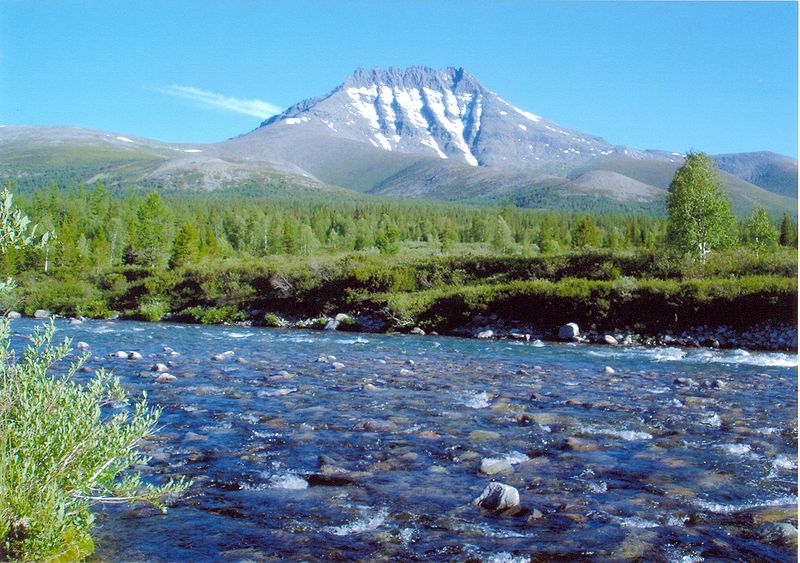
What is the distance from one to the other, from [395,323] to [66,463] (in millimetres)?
30124

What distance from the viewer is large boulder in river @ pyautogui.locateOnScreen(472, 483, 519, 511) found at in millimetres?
6203

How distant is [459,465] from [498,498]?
55.7 inches

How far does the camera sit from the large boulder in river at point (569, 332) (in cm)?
2891

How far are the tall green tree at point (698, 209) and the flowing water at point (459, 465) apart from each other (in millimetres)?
28277

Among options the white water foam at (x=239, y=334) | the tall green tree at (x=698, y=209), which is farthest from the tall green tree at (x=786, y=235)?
the white water foam at (x=239, y=334)

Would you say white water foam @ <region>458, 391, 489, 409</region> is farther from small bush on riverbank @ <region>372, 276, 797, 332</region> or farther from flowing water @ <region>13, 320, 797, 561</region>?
small bush on riverbank @ <region>372, 276, 797, 332</region>

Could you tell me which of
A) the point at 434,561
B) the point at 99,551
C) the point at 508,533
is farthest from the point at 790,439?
the point at 99,551

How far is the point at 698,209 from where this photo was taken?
41.4 m

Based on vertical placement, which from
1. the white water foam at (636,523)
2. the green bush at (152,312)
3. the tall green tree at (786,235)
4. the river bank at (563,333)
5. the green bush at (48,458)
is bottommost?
the green bush at (152,312)

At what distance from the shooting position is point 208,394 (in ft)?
39.6

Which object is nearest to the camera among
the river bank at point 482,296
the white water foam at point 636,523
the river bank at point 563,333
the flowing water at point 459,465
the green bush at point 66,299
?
the flowing water at point 459,465

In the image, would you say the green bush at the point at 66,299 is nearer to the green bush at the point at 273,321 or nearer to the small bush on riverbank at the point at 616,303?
the green bush at the point at 273,321

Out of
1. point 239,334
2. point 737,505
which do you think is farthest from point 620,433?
point 239,334

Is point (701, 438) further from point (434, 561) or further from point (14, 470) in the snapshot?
point (14, 470)
